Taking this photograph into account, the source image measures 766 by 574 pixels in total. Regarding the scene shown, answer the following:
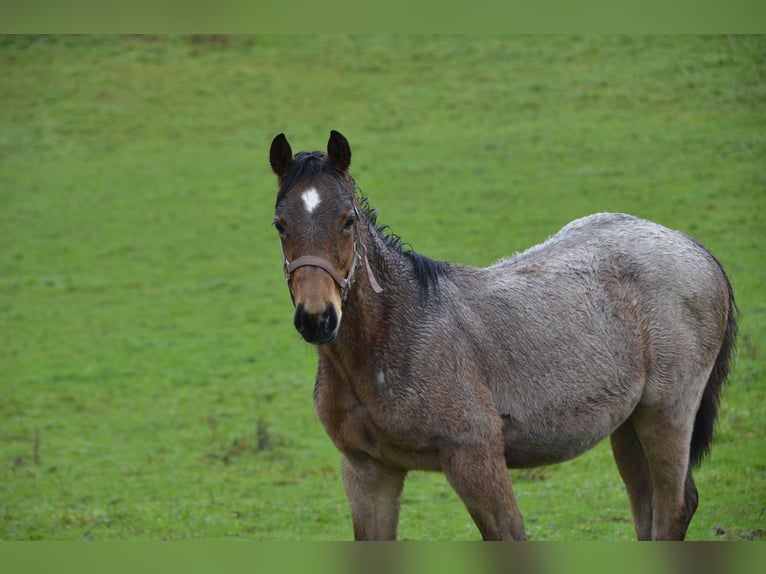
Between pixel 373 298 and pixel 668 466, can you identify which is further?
pixel 668 466

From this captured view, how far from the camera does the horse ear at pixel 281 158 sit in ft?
14.0

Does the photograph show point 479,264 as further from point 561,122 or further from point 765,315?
point 561,122

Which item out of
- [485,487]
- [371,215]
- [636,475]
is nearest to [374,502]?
[485,487]

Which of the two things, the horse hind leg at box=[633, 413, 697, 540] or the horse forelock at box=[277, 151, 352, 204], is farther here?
the horse hind leg at box=[633, 413, 697, 540]

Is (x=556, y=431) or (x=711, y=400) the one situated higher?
(x=711, y=400)

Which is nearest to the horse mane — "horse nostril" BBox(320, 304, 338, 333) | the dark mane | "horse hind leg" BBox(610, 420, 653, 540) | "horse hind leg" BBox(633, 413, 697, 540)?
the dark mane

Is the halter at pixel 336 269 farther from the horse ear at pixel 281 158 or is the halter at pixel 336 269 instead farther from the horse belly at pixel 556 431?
the horse belly at pixel 556 431

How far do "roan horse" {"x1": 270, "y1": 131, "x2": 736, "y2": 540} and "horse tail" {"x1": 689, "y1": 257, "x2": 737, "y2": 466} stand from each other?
0.01 meters

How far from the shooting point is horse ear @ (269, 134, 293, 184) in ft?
14.0

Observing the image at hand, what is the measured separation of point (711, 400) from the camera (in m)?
5.82

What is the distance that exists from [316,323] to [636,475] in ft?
8.85

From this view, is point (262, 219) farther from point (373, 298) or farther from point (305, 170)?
point (305, 170)

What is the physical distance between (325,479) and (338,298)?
7150 mm

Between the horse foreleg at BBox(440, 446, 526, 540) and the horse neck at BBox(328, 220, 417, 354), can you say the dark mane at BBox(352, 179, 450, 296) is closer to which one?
the horse neck at BBox(328, 220, 417, 354)
